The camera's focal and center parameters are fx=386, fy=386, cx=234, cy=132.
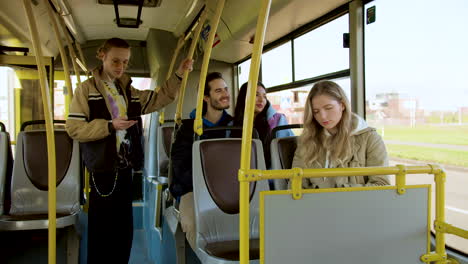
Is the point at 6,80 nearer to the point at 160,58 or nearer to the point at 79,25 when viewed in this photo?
the point at 79,25

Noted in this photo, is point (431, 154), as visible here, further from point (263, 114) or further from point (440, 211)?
point (263, 114)

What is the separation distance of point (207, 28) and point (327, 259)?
412 cm

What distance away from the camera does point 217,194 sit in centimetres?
244

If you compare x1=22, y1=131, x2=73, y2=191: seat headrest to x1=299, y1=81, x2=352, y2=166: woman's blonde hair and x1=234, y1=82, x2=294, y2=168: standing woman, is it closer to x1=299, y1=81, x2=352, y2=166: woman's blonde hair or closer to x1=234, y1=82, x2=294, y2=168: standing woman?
x1=234, y1=82, x2=294, y2=168: standing woman

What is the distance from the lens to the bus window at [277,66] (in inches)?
165

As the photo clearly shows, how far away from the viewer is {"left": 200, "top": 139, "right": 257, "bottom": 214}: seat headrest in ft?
8.00

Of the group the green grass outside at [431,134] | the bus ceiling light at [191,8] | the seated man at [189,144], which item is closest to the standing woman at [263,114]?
A: the seated man at [189,144]

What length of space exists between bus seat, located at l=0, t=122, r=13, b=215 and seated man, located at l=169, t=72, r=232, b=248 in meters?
1.26

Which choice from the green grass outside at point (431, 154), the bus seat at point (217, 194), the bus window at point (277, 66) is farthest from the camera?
the bus window at point (277, 66)

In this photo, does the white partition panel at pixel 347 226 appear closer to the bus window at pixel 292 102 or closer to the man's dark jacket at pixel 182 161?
the man's dark jacket at pixel 182 161

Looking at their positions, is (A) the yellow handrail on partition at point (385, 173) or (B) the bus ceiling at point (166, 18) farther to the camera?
(B) the bus ceiling at point (166, 18)

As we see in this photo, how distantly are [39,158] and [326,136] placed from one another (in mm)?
2169

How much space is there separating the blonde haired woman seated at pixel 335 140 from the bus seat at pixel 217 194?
485 millimetres

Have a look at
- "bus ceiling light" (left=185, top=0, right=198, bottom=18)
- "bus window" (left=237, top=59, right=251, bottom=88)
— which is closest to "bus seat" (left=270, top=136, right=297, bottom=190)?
"bus ceiling light" (left=185, top=0, right=198, bottom=18)
